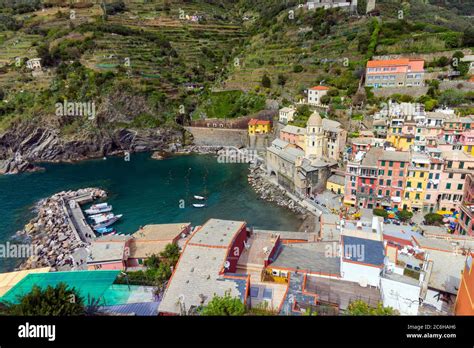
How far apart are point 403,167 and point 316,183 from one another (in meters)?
8.97

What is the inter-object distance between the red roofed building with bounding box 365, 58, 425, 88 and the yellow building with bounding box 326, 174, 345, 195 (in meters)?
20.3

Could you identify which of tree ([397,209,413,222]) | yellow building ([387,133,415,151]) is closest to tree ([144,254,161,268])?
tree ([397,209,413,222])

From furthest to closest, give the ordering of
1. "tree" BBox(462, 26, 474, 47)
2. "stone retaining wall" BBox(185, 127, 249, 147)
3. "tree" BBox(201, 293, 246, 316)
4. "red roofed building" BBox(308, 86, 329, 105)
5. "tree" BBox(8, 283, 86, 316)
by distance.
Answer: "stone retaining wall" BBox(185, 127, 249, 147), "red roofed building" BBox(308, 86, 329, 105), "tree" BBox(462, 26, 474, 47), "tree" BBox(8, 283, 86, 316), "tree" BBox(201, 293, 246, 316)

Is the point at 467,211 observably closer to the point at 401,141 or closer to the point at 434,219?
the point at 434,219

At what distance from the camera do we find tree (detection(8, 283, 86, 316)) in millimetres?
11805

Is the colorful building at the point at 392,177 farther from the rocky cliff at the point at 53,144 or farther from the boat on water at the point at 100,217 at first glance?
the rocky cliff at the point at 53,144

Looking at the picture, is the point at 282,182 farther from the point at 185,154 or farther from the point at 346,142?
the point at 185,154

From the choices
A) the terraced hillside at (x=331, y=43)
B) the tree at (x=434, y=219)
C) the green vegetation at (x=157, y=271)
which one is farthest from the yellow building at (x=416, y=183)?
the terraced hillside at (x=331, y=43)

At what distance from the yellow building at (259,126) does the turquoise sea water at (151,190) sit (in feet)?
28.8

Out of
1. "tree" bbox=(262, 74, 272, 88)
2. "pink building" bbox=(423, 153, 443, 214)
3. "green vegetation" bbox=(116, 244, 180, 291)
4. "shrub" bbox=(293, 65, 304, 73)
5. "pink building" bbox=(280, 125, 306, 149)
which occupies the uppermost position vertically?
"shrub" bbox=(293, 65, 304, 73)

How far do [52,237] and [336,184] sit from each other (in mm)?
28830

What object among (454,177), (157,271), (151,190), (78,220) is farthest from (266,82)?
(157,271)

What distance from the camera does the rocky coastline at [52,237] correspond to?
80.6ft

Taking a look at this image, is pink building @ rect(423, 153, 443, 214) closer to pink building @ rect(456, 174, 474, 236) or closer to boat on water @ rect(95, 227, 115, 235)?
pink building @ rect(456, 174, 474, 236)
